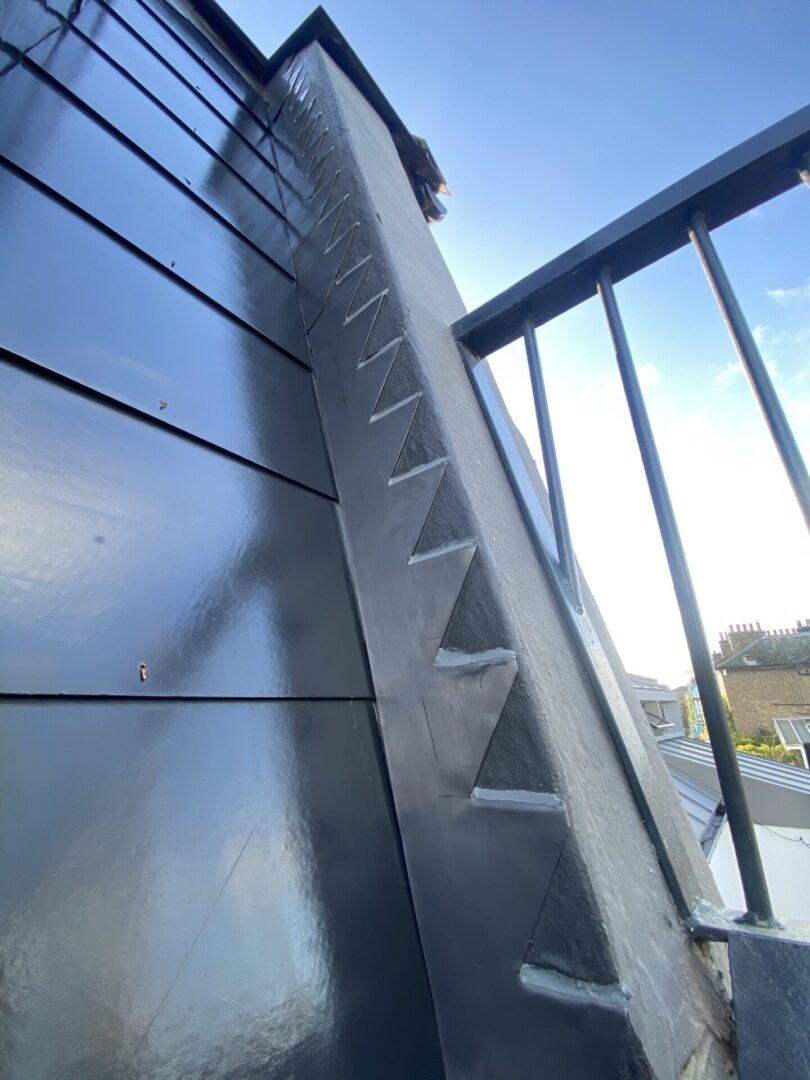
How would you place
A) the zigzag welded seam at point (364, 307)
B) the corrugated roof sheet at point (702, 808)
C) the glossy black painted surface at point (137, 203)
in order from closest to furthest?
the zigzag welded seam at point (364, 307) < the glossy black painted surface at point (137, 203) < the corrugated roof sheet at point (702, 808)

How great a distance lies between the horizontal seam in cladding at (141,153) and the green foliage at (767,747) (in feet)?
66.9

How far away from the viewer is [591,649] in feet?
2.78

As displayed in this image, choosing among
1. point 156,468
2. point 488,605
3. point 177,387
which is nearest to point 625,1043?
point 488,605

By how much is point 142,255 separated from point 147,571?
0.71m

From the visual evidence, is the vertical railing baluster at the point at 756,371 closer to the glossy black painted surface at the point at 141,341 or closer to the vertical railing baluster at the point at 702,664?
the vertical railing baluster at the point at 702,664

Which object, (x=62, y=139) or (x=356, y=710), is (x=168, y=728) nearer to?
(x=356, y=710)

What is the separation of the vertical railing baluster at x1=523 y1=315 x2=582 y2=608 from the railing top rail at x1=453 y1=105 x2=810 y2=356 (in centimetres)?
13

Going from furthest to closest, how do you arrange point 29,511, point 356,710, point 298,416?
point 298,416
point 356,710
point 29,511

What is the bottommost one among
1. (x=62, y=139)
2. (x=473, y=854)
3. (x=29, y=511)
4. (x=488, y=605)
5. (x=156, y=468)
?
(x=473, y=854)

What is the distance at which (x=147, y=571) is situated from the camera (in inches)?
27.0

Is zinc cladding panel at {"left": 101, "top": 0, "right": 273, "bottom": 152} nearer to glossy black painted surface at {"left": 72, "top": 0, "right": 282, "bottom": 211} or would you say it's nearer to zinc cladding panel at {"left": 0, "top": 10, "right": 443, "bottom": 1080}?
glossy black painted surface at {"left": 72, "top": 0, "right": 282, "bottom": 211}

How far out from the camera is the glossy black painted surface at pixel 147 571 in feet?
1.90

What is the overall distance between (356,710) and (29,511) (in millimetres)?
543

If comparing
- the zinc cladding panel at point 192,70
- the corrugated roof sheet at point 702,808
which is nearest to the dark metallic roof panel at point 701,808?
the corrugated roof sheet at point 702,808
